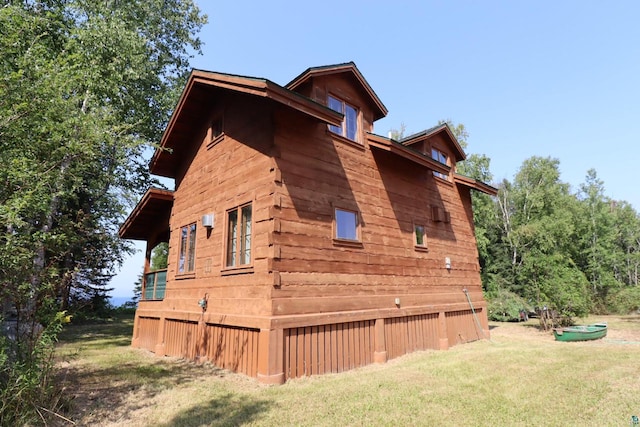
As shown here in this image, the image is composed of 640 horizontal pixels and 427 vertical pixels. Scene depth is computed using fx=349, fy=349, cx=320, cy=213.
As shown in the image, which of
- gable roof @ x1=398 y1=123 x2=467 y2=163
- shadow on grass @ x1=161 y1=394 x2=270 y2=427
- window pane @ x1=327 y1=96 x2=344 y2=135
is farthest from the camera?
gable roof @ x1=398 y1=123 x2=467 y2=163

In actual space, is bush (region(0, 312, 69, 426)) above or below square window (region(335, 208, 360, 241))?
below

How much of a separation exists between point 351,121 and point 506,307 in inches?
715

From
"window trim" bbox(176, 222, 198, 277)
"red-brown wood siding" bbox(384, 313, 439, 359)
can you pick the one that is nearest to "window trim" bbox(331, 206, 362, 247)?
"red-brown wood siding" bbox(384, 313, 439, 359)

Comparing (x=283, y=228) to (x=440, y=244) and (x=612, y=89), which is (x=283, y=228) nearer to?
(x=440, y=244)

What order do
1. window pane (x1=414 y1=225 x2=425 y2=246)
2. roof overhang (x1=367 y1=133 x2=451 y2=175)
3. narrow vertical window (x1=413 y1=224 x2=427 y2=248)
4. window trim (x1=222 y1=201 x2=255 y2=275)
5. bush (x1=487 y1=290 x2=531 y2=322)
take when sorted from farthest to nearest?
bush (x1=487 y1=290 x2=531 y2=322)
window pane (x1=414 y1=225 x2=425 y2=246)
narrow vertical window (x1=413 y1=224 x2=427 y2=248)
roof overhang (x1=367 y1=133 x2=451 y2=175)
window trim (x1=222 y1=201 x2=255 y2=275)

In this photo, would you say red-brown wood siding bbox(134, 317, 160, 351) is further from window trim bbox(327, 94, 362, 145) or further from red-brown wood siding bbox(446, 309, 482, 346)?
red-brown wood siding bbox(446, 309, 482, 346)

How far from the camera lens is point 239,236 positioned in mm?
8648

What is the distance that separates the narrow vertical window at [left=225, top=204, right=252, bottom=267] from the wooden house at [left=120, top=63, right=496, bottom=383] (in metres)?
0.05

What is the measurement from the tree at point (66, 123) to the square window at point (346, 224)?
513 centimetres

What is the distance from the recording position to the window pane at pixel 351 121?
1008cm

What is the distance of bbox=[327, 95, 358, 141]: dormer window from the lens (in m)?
9.79

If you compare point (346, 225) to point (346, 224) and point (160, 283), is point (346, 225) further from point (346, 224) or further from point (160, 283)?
point (160, 283)

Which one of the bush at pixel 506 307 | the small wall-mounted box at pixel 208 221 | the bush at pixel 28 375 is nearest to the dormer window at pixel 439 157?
the small wall-mounted box at pixel 208 221

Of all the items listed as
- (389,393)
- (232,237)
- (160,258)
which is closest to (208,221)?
(232,237)
